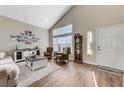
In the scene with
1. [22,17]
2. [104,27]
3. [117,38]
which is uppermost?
[22,17]

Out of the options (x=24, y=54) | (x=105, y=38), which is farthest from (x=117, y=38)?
(x=24, y=54)

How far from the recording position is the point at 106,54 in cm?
425

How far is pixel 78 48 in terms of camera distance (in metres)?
5.54

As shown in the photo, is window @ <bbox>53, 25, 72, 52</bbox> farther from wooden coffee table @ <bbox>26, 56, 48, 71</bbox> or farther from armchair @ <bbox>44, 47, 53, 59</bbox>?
wooden coffee table @ <bbox>26, 56, 48, 71</bbox>

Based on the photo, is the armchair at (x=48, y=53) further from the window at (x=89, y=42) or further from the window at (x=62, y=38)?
Result: the window at (x=89, y=42)

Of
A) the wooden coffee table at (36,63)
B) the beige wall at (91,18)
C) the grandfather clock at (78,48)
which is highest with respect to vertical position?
the beige wall at (91,18)

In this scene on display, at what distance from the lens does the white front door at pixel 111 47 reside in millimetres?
3779

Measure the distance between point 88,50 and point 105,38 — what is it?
45.3 inches

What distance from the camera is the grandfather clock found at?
17.7ft

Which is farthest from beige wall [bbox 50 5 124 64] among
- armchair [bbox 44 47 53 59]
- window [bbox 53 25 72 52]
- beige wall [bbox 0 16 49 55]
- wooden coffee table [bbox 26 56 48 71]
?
beige wall [bbox 0 16 49 55]

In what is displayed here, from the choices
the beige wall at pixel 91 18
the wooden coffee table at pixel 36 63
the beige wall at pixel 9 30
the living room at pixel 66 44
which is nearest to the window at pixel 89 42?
the living room at pixel 66 44

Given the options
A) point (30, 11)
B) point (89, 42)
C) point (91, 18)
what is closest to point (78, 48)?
point (89, 42)

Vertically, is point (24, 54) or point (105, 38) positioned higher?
point (105, 38)
